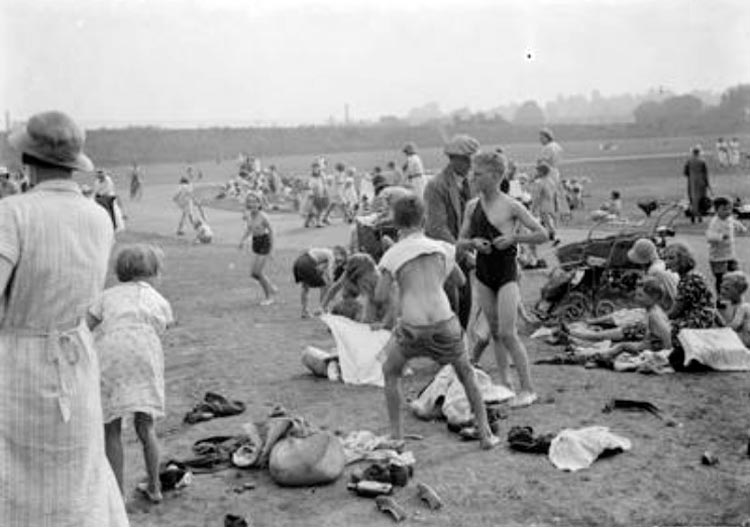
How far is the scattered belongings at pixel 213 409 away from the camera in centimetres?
757

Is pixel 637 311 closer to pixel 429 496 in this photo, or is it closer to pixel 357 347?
pixel 357 347

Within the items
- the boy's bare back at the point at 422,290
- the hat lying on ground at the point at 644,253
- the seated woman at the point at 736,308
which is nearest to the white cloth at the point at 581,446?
the boy's bare back at the point at 422,290

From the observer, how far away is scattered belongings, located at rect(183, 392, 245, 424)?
7.57 metres

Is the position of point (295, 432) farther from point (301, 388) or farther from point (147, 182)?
point (147, 182)

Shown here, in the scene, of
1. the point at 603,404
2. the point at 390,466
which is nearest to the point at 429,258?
the point at 390,466

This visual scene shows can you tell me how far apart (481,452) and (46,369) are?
3.59 meters

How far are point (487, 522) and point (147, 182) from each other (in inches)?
2050

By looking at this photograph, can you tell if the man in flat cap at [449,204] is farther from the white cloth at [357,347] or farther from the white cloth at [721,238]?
the white cloth at [721,238]

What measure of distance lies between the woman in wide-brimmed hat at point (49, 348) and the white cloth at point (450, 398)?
145 inches

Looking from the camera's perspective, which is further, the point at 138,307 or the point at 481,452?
the point at 481,452

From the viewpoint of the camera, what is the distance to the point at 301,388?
28.1ft

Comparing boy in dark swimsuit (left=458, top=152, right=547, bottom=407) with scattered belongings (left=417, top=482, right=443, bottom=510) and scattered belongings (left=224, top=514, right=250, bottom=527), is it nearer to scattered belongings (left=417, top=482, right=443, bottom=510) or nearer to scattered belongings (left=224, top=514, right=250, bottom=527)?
scattered belongings (left=417, top=482, right=443, bottom=510)

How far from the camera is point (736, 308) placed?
924 cm

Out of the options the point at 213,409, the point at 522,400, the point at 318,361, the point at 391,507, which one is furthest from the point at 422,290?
the point at 318,361
